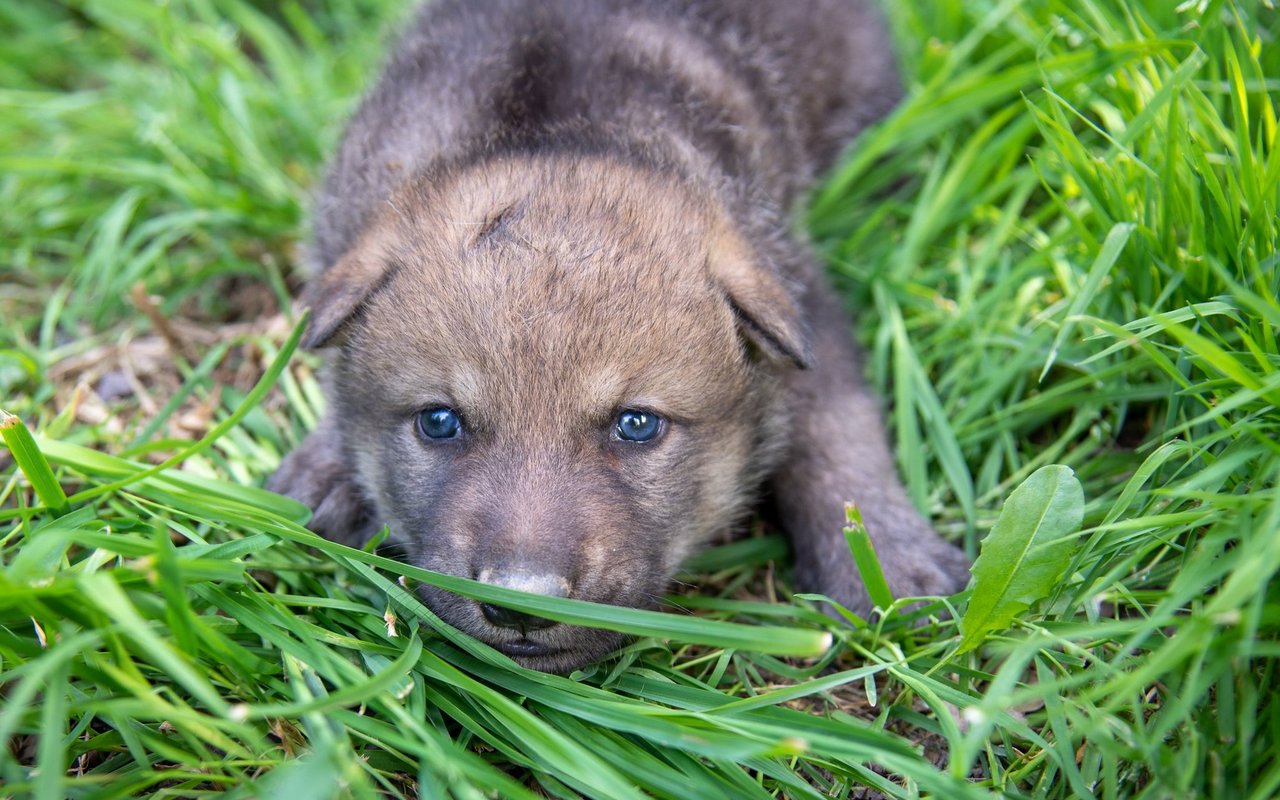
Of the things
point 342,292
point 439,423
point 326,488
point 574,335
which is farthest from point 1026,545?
point 326,488

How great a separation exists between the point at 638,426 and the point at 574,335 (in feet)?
0.84

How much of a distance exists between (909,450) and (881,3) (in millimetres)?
2175

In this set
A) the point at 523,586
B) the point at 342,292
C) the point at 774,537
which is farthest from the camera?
the point at 774,537

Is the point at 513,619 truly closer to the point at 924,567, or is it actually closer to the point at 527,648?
the point at 527,648

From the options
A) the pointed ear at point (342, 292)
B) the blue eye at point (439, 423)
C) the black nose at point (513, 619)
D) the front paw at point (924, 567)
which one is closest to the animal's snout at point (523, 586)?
the black nose at point (513, 619)

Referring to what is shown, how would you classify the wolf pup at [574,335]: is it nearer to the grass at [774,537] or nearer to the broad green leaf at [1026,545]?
the grass at [774,537]

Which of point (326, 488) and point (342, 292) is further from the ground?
point (342, 292)

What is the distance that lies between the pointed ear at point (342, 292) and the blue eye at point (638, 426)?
650 millimetres

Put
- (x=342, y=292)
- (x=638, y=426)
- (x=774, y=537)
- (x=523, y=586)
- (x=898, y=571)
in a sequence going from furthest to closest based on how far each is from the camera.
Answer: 1. (x=774, y=537)
2. (x=898, y=571)
3. (x=342, y=292)
4. (x=638, y=426)
5. (x=523, y=586)

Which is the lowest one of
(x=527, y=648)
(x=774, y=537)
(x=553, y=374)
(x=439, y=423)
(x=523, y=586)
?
(x=774, y=537)

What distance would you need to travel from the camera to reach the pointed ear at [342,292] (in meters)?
2.37

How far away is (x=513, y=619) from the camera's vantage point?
81.7 inches

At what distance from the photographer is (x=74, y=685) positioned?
2123mm

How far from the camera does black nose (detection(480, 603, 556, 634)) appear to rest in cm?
207
